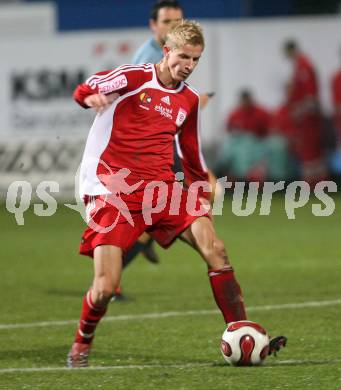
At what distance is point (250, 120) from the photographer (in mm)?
22203

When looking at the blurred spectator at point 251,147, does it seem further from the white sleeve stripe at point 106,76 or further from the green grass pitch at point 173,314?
the white sleeve stripe at point 106,76

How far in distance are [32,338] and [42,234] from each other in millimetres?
8818

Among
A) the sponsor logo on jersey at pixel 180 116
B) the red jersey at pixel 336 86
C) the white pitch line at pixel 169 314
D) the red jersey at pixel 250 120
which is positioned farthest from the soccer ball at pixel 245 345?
the red jersey at pixel 250 120

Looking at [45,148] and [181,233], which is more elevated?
[181,233]

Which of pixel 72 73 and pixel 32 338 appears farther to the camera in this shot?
pixel 72 73

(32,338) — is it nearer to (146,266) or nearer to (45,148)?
(146,266)

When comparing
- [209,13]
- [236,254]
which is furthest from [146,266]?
[209,13]

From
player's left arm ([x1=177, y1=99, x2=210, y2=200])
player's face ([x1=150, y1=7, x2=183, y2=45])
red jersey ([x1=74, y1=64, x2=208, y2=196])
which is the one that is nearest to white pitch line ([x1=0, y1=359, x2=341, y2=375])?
red jersey ([x1=74, y1=64, x2=208, y2=196])

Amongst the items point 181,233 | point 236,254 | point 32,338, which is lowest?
point 236,254

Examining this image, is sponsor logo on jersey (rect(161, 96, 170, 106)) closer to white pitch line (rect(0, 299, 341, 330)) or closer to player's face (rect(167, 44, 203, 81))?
player's face (rect(167, 44, 203, 81))

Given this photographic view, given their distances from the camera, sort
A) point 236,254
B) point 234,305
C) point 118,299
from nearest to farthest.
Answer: point 234,305, point 118,299, point 236,254

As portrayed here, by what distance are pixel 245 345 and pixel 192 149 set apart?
1.41 meters

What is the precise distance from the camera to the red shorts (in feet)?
23.6

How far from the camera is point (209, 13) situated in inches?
949
